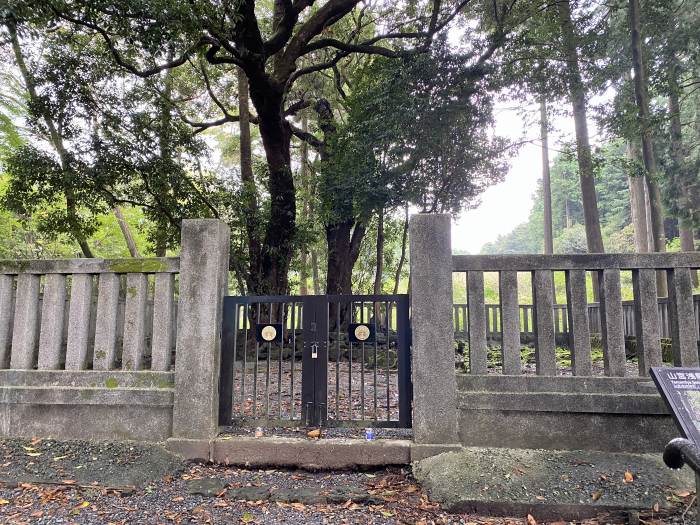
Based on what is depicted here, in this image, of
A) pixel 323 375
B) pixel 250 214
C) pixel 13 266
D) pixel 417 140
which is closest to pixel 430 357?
pixel 323 375

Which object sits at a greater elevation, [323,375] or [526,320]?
[526,320]

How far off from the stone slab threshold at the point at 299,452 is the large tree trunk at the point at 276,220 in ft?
18.0

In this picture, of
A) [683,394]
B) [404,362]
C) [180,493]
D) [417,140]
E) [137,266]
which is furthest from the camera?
[417,140]

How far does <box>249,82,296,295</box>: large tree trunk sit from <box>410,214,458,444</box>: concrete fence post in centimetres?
587

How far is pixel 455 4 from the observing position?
8.94 m

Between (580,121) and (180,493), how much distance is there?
14174mm

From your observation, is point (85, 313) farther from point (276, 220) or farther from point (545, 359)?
point (276, 220)

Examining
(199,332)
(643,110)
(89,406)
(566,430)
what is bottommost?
(566,430)

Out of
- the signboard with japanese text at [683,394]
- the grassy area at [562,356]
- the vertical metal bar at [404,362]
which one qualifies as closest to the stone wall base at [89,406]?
the vertical metal bar at [404,362]

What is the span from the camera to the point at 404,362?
383 centimetres

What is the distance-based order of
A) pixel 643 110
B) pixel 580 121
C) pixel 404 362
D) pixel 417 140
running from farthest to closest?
pixel 580 121
pixel 643 110
pixel 417 140
pixel 404 362

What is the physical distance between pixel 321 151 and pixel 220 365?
857cm

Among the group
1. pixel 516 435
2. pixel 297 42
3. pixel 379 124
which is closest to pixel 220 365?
pixel 516 435

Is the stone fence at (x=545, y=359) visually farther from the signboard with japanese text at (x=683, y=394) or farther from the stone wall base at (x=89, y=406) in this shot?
the stone wall base at (x=89, y=406)
